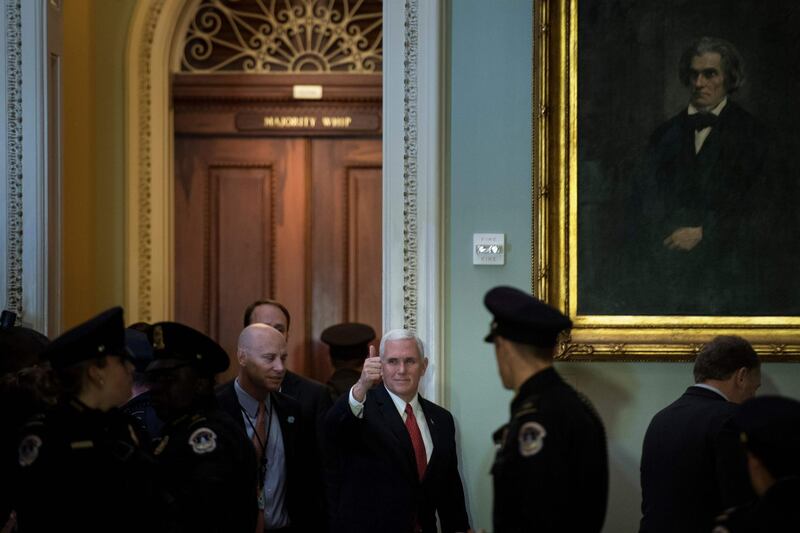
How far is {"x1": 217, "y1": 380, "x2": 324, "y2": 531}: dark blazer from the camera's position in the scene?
5.52 meters

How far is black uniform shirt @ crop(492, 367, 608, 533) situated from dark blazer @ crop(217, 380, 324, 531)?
6.46 feet

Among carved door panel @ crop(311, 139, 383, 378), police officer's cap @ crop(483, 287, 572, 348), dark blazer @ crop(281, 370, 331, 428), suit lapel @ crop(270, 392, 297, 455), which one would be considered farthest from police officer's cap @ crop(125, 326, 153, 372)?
carved door panel @ crop(311, 139, 383, 378)

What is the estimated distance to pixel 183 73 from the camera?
8.00 metres

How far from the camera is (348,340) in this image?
23.8 feet

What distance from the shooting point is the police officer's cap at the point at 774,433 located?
3346 mm

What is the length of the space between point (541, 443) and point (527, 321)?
412 millimetres

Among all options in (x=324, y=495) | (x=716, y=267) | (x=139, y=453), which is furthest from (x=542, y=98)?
(x=139, y=453)

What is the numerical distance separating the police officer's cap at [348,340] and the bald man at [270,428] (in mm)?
1581

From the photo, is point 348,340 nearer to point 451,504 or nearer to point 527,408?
point 451,504

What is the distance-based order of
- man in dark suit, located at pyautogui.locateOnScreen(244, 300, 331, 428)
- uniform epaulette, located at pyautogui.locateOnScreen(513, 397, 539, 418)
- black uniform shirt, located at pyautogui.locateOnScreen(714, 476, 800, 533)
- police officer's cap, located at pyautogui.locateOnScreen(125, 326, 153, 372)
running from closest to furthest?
1. black uniform shirt, located at pyautogui.locateOnScreen(714, 476, 800, 533)
2. uniform epaulette, located at pyautogui.locateOnScreen(513, 397, 539, 418)
3. police officer's cap, located at pyautogui.locateOnScreen(125, 326, 153, 372)
4. man in dark suit, located at pyautogui.locateOnScreen(244, 300, 331, 428)

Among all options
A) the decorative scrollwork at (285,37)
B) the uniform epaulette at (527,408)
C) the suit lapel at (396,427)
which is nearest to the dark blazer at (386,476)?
the suit lapel at (396,427)

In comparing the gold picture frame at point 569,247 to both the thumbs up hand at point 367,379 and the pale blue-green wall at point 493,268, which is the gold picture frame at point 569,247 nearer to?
the pale blue-green wall at point 493,268

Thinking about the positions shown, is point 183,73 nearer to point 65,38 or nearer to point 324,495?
point 65,38

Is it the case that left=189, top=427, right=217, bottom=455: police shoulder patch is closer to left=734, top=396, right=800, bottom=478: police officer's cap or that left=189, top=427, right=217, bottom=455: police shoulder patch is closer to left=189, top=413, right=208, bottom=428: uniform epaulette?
left=189, top=413, right=208, bottom=428: uniform epaulette
